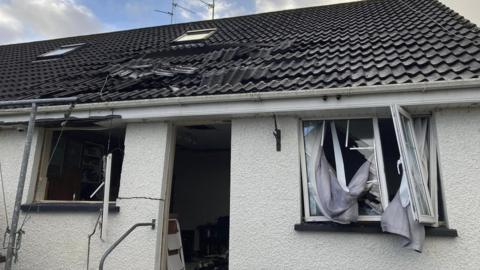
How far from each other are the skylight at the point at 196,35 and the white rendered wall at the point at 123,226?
4.73 meters

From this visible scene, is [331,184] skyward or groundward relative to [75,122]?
groundward

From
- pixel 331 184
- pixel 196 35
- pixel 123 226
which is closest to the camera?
pixel 331 184

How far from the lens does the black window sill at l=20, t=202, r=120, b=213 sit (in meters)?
5.52

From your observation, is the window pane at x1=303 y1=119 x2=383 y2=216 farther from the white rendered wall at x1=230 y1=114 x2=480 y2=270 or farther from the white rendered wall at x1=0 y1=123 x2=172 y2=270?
the white rendered wall at x1=0 y1=123 x2=172 y2=270

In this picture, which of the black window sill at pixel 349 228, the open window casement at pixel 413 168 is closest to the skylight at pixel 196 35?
the open window casement at pixel 413 168

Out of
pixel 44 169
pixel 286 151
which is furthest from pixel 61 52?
pixel 286 151

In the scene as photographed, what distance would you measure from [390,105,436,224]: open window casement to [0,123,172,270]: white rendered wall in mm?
3389

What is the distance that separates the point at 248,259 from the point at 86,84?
4.68 metres

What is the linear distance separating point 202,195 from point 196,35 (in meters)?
4.60

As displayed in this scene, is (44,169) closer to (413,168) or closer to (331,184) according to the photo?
(331,184)

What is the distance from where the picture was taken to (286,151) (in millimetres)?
5074

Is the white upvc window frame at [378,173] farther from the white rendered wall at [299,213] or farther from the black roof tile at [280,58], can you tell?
Result: the black roof tile at [280,58]

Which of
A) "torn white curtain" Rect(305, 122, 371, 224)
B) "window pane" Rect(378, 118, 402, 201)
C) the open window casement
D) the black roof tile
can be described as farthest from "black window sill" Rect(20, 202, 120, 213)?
the open window casement

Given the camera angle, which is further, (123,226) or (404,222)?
(123,226)
